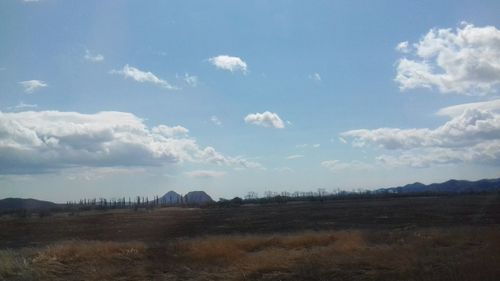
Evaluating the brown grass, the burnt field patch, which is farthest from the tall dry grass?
the burnt field patch

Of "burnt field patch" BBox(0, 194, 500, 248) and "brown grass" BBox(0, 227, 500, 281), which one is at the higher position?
"brown grass" BBox(0, 227, 500, 281)

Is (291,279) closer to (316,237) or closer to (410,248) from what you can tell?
(410,248)

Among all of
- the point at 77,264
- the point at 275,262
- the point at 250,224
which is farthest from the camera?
Result: the point at 250,224

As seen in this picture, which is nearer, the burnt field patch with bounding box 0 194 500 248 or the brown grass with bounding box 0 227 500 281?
the brown grass with bounding box 0 227 500 281

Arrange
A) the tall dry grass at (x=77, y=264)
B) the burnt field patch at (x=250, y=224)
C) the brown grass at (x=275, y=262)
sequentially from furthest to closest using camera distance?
1. the burnt field patch at (x=250, y=224)
2. the tall dry grass at (x=77, y=264)
3. the brown grass at (x=275, y=262)

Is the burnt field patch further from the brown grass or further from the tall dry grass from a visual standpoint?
the brown grass

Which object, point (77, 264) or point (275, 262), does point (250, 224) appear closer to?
point (77, 264)

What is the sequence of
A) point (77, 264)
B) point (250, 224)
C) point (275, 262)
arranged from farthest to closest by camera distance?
point (250, 224)
point (77, 264)
point (275, 262)

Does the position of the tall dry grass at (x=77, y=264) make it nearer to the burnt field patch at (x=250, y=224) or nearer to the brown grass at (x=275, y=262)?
the brown grass at (x=275, y=262)

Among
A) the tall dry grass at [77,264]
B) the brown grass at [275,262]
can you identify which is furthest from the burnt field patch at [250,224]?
the brown grass at [275,262]

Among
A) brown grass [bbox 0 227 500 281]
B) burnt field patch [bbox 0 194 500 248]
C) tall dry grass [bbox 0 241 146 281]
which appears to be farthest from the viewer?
burnt field patch [bbox 0 194 500 248]

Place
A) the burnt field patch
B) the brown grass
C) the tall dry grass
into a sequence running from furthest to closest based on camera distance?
the burnt field patch
the tall dry grass
the brown grass

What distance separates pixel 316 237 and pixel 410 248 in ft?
21.8

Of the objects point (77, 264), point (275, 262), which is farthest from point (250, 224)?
point (275, 262)
